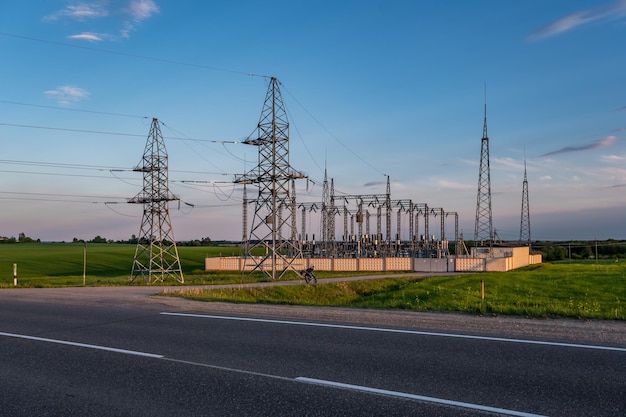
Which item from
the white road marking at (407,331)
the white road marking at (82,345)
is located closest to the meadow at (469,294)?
the white road marking at (407,331)

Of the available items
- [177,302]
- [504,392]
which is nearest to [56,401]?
[504,392]

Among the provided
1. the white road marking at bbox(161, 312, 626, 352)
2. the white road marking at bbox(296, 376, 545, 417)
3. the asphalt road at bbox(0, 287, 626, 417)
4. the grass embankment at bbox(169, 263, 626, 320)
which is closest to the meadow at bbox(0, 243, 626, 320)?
the grass embankment at bbox(169, 263, 626, 320)

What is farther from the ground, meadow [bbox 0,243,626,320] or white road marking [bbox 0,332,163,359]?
white road marking [bbox 0,332,163,359]

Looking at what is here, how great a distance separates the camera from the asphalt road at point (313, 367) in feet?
19.8

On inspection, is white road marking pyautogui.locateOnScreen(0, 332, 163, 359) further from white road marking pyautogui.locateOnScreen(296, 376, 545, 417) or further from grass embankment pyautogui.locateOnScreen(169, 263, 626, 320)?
grass embankment pyautogui.locateOnScreen(169, 263, 626, 320)

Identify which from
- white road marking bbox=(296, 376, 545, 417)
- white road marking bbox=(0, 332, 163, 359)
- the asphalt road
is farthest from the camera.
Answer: white road marking bbox=(0, 332, 163, 359)

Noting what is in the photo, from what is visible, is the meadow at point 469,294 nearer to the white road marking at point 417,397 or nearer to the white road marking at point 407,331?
the white road marking at point 407,331

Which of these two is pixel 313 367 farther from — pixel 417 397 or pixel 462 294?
pixel 462 294

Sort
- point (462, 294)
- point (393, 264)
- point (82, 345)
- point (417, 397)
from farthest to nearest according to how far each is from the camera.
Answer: point (393, 264) → point (462, 294) → point (82, 345) → point (417, 397)

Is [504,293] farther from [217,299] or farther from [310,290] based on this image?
[217,299]

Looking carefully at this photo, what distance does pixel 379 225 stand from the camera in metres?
64.6

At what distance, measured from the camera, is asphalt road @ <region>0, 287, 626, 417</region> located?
6.05 m

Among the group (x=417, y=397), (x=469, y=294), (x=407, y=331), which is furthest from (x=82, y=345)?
(x=469, y=294)

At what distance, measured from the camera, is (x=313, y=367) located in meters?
7.80
